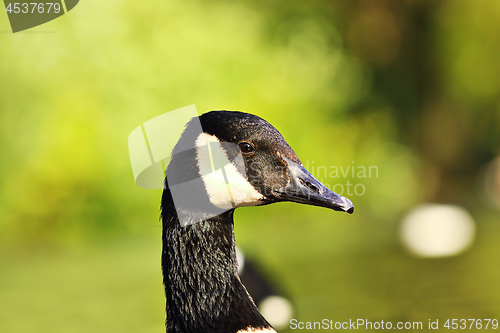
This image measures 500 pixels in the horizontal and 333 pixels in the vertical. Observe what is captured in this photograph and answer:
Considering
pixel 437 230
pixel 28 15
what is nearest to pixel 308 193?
pixel 437 230

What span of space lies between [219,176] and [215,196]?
0.09m

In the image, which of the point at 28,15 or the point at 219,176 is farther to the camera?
the point at 28,15

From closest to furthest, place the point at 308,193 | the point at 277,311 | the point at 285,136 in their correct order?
the point at 308,193 < the point at 277,311 < the point at 285,136

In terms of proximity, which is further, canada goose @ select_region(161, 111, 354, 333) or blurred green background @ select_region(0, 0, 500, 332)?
blurred green background @ select_region(0, 0, 500, 332)

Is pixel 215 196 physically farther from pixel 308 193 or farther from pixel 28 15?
pixel 28 15

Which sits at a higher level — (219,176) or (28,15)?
(28,15)

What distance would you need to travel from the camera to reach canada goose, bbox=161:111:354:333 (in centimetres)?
181

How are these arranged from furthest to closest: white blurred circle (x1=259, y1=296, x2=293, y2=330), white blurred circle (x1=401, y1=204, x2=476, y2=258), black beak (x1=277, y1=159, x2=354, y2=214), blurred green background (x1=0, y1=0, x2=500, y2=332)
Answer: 1. white blurred circle (x1=401, y1=204, x2=476, y2=258)
2. blurred green background (x1=0, y1=0, x2=500, y2=332)
3. white blurred circle (x1=259, y1=296, x2=293, y2=330)
4. black beak (x1=277, y1=159, x2=354, y2=214)

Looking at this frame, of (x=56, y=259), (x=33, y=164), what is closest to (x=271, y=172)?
(x=56, y=259)

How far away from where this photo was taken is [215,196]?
182cm

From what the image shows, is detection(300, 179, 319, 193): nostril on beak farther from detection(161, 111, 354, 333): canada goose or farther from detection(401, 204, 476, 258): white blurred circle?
detection(401, 204, 476, 258): white blurred circle

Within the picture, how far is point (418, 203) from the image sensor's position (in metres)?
8.16

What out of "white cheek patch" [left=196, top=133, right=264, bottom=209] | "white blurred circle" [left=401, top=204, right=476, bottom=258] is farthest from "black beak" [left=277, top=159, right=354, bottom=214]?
"white blurred circle" [left=401, top=204, right=476, bottom=258]

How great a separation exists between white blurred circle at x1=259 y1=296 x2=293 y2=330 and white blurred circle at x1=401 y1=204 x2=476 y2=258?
242cm
